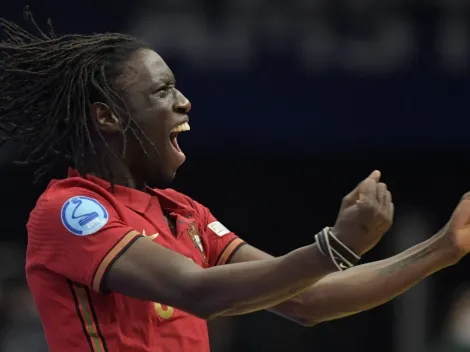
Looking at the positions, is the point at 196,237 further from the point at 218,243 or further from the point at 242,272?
the point at 242,272

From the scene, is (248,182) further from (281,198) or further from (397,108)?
(397,108)

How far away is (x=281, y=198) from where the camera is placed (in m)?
9.83

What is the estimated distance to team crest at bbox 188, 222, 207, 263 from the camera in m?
3.65

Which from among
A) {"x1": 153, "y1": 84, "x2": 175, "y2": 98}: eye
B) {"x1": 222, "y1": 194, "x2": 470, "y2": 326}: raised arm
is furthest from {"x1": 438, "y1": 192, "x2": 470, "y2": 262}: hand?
{"x1": 153, "y1": 84, "x2": 175, "y2": 98}: eye

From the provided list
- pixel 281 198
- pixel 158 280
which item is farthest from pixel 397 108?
pixel 158 280

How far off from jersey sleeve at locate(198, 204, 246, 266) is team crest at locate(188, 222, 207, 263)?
0.06 metres

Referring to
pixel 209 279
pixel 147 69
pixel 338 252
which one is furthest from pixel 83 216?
pixel 338 252

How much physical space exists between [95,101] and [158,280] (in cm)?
64

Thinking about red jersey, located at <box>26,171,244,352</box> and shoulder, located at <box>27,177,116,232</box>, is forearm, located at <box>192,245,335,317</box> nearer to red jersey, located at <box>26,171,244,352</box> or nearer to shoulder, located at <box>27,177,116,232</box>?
red jersey, located at <box>26,171,244,352</box>

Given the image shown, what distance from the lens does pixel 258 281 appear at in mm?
3043

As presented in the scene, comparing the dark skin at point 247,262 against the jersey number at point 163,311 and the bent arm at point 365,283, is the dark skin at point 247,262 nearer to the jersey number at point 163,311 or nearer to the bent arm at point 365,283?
the bent arm at point 365,283

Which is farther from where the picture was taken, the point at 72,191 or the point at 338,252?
the point at 72,191

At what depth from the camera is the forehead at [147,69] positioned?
11.5 feet

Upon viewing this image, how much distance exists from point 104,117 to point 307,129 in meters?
4.89
